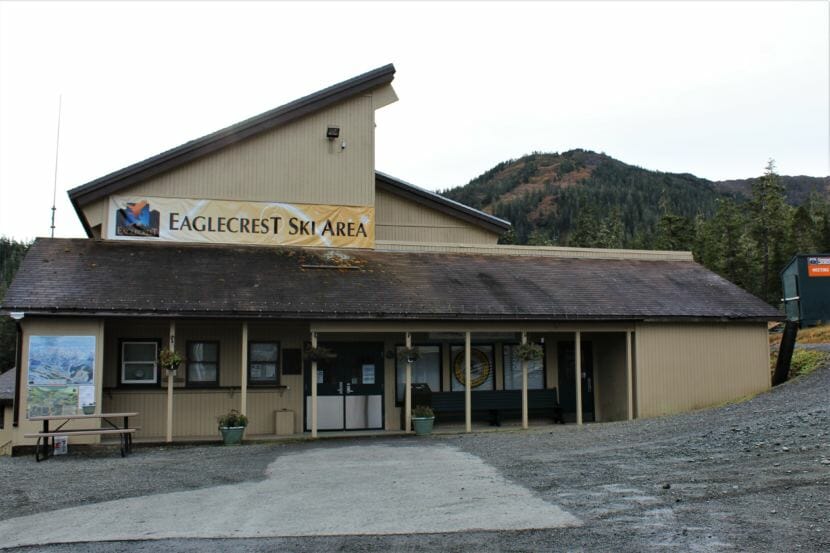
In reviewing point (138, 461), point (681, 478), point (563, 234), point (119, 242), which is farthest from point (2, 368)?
point (563, 234)

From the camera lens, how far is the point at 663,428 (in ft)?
45.3

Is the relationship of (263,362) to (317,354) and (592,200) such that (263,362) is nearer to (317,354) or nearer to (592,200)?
(317,354)

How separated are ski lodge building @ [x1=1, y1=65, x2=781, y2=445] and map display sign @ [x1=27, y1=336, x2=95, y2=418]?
26mm

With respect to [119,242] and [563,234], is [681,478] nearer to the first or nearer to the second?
[119,242]

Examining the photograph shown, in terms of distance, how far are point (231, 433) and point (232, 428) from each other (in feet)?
0.33

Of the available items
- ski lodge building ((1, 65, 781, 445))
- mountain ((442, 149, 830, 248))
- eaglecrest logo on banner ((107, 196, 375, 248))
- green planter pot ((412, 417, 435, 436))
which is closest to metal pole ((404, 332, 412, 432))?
green planter pot ((412, 417, 435, 436))

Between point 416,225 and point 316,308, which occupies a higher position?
point 416,225

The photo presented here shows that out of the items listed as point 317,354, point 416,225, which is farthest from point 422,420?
point 416,225

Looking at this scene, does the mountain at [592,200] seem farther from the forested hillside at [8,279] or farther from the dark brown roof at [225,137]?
the dark brown roof at [225,137]

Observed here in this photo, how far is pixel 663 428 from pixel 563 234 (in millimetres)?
123213

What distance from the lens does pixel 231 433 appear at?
14852 millimetres

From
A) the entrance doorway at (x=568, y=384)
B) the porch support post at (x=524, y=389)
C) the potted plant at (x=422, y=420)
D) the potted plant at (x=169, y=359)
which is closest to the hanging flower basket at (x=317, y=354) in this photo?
the potted plant at (x=422, y=420)

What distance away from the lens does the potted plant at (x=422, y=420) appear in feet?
52.9

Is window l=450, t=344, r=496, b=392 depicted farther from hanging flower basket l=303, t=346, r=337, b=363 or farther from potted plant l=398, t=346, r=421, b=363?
hanging flower basket l=303, t=346, r=337, b=363
